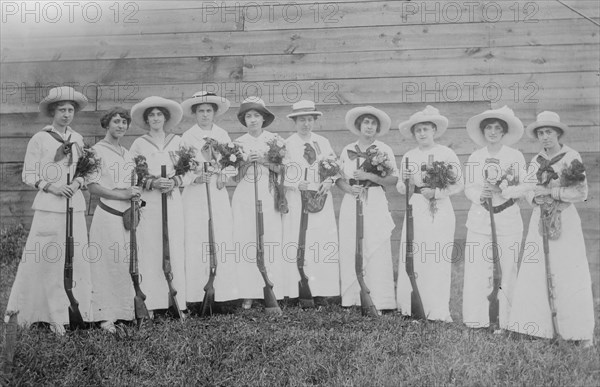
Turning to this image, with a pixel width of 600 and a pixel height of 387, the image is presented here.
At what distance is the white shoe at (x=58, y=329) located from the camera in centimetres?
582

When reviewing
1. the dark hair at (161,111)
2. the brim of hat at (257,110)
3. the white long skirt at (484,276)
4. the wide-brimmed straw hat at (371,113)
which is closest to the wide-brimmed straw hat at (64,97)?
the dark hair at (161,111)

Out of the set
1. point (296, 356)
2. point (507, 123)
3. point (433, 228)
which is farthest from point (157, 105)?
point (507, 123)

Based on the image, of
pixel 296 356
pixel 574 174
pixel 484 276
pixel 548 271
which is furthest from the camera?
pixel 484 276

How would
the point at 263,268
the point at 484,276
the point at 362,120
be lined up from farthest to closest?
1. the point at 362,120
2. the point at 263,268
3. the point at 484,276

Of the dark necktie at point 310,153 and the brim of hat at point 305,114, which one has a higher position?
the brim of hat at point 305,114

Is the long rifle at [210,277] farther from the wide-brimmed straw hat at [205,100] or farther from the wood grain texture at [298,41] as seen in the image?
the wood grain texture at [298,41]

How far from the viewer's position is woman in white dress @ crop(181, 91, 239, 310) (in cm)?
625

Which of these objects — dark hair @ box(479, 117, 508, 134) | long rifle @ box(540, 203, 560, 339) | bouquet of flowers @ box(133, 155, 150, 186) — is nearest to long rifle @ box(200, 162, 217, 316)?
bouquet of flowers @ box(133, 155, 150, 186)

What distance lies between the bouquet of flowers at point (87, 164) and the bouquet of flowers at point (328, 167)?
212 centimetres

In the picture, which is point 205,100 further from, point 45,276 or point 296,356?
point 296,356

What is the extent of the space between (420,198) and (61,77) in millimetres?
3637

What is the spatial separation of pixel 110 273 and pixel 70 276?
14.7 inches

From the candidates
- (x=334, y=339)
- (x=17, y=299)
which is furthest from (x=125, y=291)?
(x=334, y=339)

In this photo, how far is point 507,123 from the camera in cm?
589
